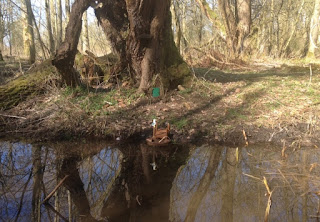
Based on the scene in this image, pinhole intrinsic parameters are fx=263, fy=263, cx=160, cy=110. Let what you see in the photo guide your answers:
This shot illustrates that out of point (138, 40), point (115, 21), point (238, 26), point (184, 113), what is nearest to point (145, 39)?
point (138, 40)

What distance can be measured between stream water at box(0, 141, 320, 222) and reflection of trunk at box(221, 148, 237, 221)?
12mm

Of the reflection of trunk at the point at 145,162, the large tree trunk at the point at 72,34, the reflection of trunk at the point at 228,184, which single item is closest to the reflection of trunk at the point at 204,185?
the reflection of trunk at the point at 228,184

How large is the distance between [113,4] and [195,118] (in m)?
3.46

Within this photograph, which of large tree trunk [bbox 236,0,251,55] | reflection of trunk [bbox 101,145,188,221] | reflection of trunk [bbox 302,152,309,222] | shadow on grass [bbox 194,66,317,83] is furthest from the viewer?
large tree trunk [bbox 236,0,251,55]

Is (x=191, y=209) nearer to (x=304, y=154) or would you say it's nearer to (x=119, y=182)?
(x=119, y=182)

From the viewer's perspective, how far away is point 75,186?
147 inches

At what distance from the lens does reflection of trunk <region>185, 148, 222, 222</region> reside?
120 inches

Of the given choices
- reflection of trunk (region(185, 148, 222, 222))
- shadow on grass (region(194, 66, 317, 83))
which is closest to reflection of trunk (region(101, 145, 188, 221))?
reflection of trunk (region(185, 148, 222, 222))

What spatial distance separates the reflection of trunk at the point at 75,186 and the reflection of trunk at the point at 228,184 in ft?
5.05

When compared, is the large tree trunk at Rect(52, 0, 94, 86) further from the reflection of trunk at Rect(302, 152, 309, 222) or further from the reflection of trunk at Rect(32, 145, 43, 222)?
the reflection of trunk at Rect(302, 152, 309, 222)

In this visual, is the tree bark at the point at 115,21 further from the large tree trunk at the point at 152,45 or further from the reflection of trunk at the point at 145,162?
the reflection of trunk at the point at 145,162

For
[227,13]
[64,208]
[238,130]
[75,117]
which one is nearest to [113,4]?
[75,117]

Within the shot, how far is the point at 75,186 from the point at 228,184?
2.16 m

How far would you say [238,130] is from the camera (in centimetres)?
535
